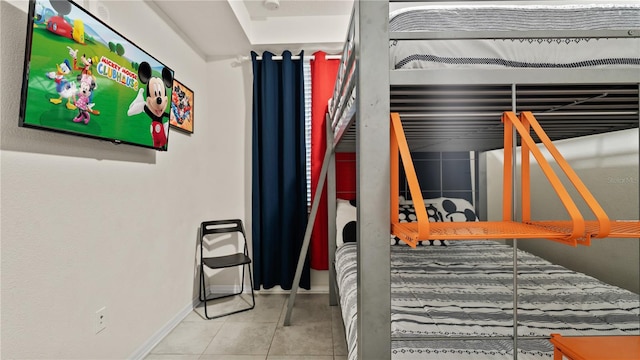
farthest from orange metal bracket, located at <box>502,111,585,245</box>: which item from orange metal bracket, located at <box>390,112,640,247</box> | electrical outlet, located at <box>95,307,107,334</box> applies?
electrical outlet, located at <box>95,307,107,334</box>

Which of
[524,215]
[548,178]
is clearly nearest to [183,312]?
[524,215]

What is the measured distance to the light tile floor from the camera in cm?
192

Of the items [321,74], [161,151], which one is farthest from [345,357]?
[321,74]

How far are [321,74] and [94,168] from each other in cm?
198

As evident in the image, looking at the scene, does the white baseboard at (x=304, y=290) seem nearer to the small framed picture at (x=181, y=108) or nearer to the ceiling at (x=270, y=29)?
the small framed picture at (x=181, y=108)

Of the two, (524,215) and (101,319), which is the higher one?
(524,215)

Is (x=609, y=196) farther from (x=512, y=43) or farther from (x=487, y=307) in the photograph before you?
(x=512, y=43)

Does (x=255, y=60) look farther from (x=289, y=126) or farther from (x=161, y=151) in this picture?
(x=161, y=151)

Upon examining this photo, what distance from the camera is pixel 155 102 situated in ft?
6.31

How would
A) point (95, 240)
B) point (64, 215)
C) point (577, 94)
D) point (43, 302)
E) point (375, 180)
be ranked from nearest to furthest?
point (375, 180) < point (577, 94) < point (43, 302) < point (64, 215) < point (95, 240)

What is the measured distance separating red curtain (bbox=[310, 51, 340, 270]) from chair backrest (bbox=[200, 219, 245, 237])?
71 cm

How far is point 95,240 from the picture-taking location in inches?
60.7

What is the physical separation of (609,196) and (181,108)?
3.09 m

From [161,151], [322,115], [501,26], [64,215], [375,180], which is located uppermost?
[322,115]
